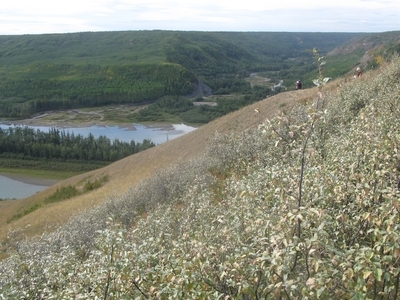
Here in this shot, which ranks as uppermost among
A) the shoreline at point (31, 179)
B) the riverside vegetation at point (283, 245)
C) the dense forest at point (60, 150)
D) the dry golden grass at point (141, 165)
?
the riverside vegetation at point (283, 245)

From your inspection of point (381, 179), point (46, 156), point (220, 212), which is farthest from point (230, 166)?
point (46, 156)

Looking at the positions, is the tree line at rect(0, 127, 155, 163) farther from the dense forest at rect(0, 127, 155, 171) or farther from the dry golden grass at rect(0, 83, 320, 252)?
the dry golden grass at rect(0, 83, 320, 252)

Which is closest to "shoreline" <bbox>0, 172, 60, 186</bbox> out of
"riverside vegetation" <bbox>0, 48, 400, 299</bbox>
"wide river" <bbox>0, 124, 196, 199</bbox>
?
"wide river" <bbox>0, 124, 196, 199</bbox>

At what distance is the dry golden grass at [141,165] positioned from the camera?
4147cm

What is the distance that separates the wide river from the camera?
8975cm

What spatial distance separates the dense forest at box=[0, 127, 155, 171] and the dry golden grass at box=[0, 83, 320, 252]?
5020cm

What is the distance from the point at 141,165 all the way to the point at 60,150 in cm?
6989

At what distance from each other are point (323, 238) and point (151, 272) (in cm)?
353

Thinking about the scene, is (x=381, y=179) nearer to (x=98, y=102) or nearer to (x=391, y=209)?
(x=391, y=209)

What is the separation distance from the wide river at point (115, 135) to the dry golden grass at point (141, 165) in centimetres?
3495

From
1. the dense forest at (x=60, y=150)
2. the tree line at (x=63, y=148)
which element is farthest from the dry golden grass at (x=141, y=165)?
the tree line at (x=63, y=148)

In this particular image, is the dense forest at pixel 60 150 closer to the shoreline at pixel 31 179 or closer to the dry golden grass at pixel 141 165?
the shoreline at pixel 31 179

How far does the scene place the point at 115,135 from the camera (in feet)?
444

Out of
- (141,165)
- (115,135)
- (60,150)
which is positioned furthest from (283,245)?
(115,135)
